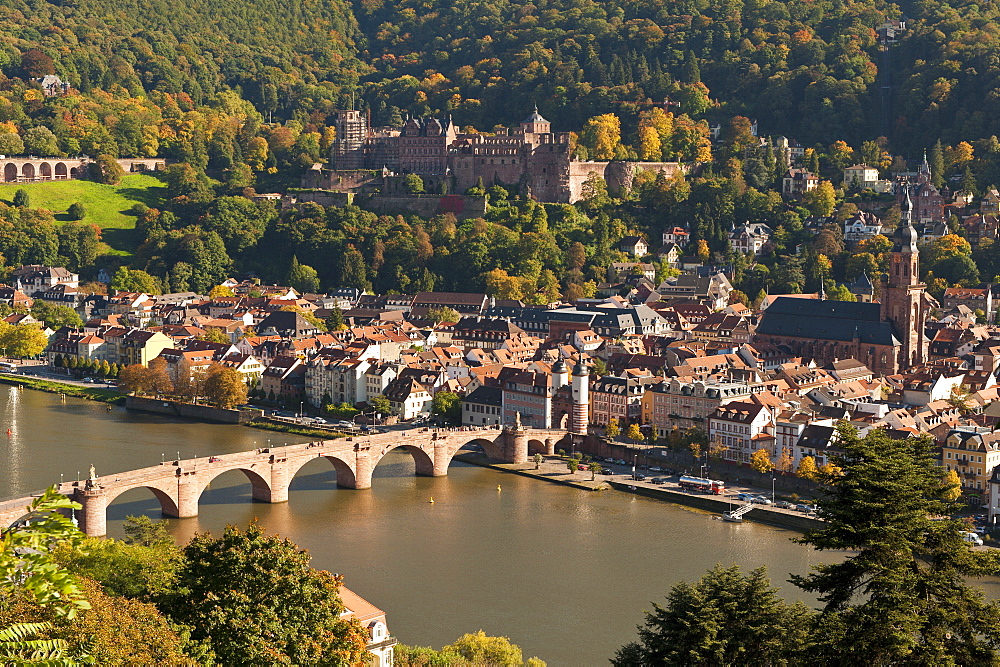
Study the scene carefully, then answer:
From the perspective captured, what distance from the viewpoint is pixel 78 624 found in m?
11.1

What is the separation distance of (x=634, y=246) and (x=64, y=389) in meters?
27.5

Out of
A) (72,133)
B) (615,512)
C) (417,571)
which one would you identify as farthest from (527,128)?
(417,571)

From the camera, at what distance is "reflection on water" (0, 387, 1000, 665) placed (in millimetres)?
21875

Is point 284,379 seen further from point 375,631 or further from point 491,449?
point 375,631

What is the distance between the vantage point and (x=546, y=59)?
271 ft

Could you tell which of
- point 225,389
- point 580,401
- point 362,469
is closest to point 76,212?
point 225,389

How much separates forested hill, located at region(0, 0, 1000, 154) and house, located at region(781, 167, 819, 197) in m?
7.25

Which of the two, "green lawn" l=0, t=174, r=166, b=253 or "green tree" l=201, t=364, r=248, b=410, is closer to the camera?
"green tree" l=201, t=364, r=248, b=410

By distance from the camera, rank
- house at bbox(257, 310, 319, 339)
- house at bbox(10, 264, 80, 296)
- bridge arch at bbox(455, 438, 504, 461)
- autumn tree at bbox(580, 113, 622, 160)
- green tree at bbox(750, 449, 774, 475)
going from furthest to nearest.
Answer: autumn tree at bbox(580, 113, 622, 160) → house at bbox(10, 264, 80, 296) → house at bbox(257, 310, 319, 339) → bridge arch at bbox(455, 438, 504, 461) → green tree at bbox(750, 449, 774, 475)

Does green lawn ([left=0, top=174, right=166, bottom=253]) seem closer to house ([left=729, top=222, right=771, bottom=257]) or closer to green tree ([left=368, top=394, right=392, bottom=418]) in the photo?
house ([left=729, top=222, right=771, bottom=257])

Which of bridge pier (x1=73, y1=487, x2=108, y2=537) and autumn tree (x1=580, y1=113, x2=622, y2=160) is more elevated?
autumn tree (x1=580, y1=113, x2=622, y2=160)

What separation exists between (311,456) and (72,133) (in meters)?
53.4

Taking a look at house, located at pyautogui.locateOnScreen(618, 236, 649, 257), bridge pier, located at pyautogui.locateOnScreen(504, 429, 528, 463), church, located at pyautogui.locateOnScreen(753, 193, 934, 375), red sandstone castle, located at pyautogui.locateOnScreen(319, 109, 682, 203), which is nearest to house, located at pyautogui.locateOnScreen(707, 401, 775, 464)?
bridge pier, located at pyautogui.locateOnScreen(504, 429, 528, 463)

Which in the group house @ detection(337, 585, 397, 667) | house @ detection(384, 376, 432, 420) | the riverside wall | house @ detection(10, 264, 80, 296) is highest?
house @ detection(10, 264, 80, 296)
